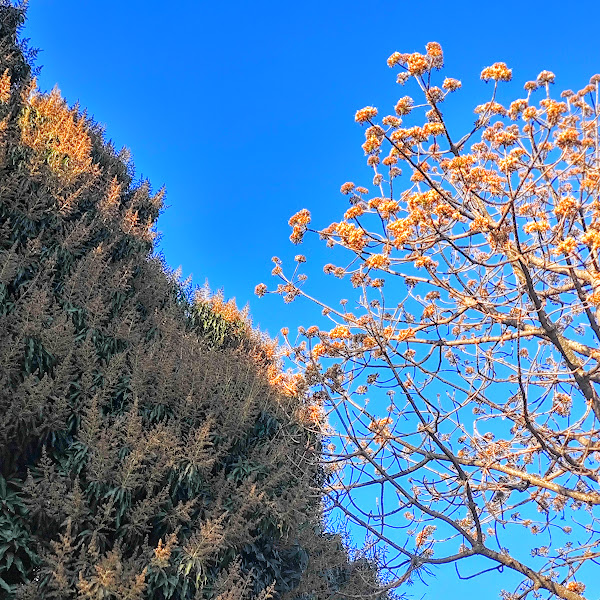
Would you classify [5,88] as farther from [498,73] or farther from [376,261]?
[498,73]

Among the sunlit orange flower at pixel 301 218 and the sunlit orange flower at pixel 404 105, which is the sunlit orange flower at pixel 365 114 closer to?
the sunlit orange flower at pixel 404 105

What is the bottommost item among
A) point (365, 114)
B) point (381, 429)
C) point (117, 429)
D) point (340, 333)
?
point (117, 429)

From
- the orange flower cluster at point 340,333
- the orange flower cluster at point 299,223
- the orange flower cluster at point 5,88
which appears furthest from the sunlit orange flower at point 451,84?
the orange flower cluster at point 5,88

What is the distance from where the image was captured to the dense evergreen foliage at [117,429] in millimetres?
3832

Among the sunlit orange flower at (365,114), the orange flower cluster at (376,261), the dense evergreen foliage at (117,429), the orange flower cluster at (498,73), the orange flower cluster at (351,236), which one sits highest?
the orange flower cluster at (498,73)

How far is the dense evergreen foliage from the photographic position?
3.83 metres

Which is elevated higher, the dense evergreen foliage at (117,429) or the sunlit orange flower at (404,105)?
the sunlit orange flower at (404,105)

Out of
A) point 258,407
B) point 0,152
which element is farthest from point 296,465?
point 0,152

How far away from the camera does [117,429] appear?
14.3ft

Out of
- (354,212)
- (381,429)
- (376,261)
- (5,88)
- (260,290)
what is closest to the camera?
(376,261)

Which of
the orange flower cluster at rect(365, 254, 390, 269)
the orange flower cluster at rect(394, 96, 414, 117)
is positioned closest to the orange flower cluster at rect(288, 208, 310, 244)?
the orange flower cluster at rect(365, 254, 390, 269)

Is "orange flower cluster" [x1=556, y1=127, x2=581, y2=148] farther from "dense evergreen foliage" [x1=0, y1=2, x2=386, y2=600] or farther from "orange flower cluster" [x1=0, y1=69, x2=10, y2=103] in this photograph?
"orange flower cluster" [x1=0, y1=69, x2=10, y2=103]

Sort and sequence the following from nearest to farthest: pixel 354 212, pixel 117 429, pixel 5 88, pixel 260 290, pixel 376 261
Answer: pixel 117 429
pixel 376 261
pixel 354 212
pixel 260 290
pixel 5 88

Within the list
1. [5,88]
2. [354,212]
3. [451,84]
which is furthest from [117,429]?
[5,88]
